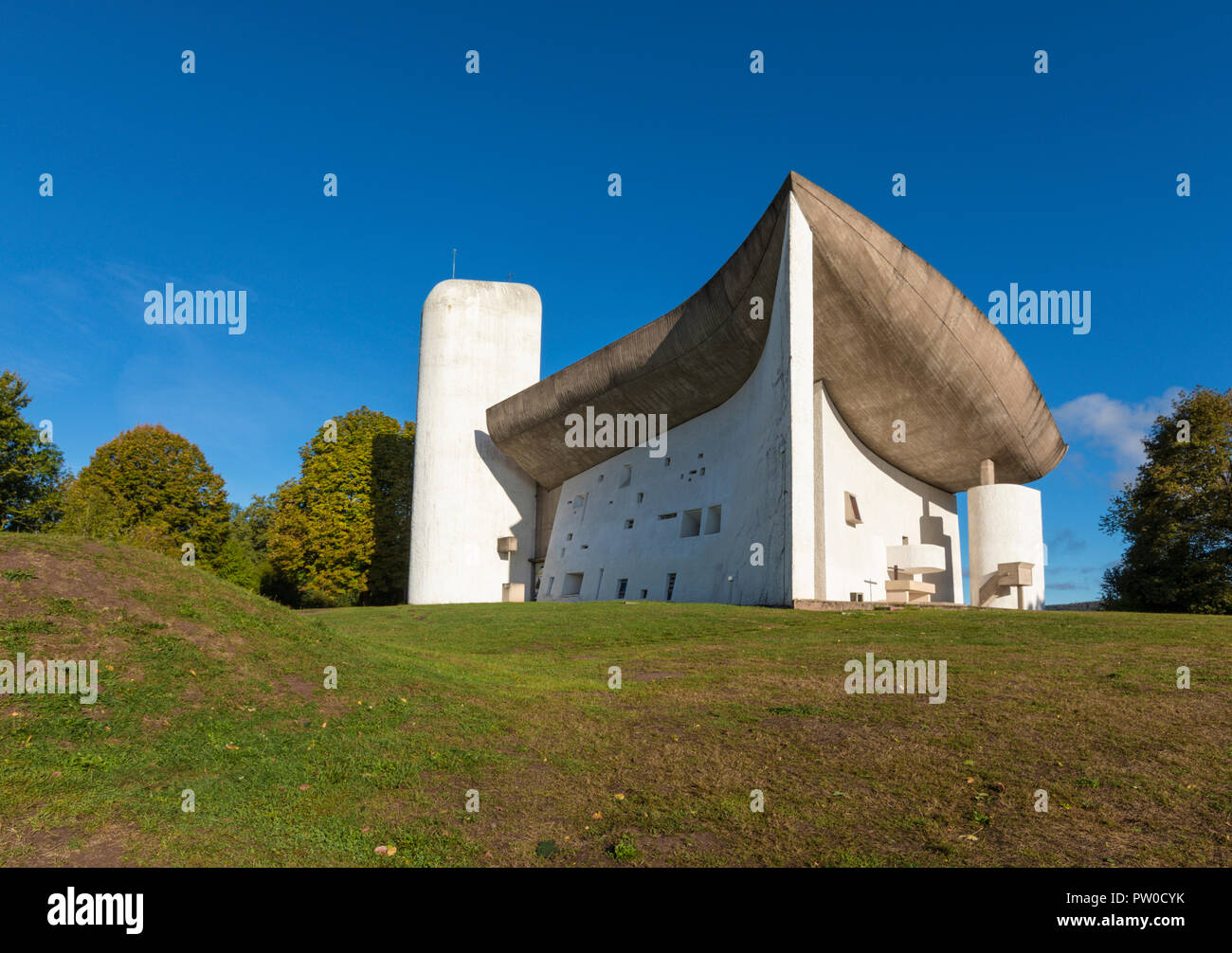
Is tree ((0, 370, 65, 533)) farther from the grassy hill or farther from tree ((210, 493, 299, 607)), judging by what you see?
the grassy hill

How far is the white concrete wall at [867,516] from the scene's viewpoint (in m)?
25.6

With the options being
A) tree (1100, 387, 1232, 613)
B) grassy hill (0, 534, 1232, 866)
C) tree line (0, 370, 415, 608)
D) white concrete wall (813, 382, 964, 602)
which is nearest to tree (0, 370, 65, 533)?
tree line (0, 370, 415, 608)

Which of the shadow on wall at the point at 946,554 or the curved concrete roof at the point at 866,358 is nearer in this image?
the curved concrete roof at the point at 866,358

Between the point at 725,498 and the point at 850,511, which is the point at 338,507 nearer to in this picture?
the point at 725,498

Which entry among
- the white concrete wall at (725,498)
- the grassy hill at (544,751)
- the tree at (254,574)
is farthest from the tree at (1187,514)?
the tree at (254,574)

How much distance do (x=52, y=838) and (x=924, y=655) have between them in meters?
10.2

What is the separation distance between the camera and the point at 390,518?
1682 inches

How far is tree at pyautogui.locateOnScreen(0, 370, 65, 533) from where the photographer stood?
98.9 ft

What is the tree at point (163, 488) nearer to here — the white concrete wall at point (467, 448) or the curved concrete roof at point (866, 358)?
the white concrete wall at point (467, 448)

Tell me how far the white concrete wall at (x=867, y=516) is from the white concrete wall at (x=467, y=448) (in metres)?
17.3

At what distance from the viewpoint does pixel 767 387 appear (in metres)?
23.5

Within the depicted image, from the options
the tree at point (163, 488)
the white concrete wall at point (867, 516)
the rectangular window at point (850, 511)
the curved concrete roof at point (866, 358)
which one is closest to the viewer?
the curved concrete roof at point (866, 358)

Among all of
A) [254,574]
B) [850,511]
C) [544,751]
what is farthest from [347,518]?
[544,751]
